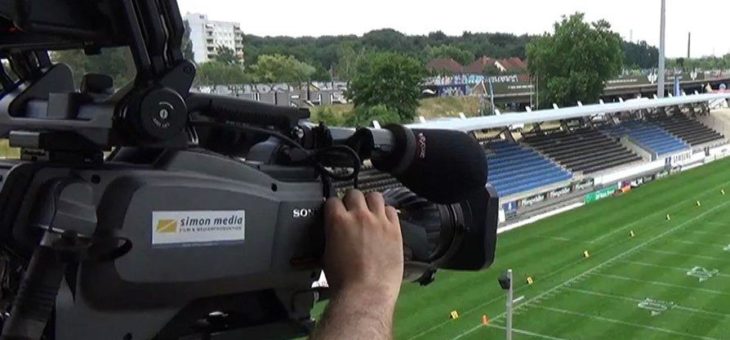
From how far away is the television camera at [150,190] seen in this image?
994mm

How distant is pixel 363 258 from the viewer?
1239mm

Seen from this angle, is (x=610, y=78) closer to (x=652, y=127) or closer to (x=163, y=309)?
(x=652, y=127)

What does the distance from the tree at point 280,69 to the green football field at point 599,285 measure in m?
3.32

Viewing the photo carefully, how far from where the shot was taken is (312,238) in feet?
4.01

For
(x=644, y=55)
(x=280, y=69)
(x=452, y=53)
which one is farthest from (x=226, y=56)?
(x=644, y=55)

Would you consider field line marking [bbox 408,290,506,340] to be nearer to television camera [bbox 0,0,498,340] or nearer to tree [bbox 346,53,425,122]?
tree [bbox 346,53,425,122]

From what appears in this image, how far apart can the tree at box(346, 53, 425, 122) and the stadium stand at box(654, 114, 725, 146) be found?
13.3m

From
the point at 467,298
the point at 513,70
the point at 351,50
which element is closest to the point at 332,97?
the point at 351,50

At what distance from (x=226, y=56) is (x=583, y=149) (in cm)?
1750

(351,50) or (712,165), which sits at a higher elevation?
(351,50)

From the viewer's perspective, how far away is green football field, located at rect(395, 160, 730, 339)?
35.2 feet

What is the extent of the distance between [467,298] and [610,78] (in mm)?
26350

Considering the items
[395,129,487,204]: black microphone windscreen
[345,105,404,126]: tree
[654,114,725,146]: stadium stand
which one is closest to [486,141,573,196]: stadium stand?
[345,105,404,126]: tree

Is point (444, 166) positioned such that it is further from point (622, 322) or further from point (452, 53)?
point (452, 53)
